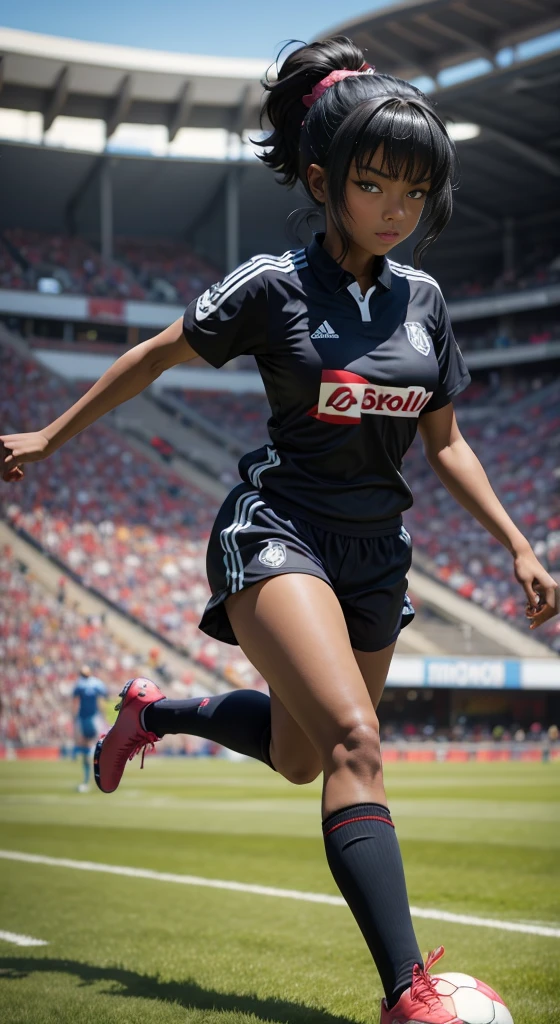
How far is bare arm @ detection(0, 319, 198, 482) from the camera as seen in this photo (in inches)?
131

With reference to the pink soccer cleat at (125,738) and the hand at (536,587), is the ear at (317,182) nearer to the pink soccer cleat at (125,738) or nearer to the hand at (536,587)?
the hand at (536,587)

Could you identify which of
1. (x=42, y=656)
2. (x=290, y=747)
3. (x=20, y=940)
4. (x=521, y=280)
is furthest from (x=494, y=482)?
(x=290, y=747)

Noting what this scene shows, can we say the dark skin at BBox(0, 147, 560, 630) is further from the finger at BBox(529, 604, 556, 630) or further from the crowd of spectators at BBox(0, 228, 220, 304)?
the crowd of spectators at BBox(0, 228, 220, 304)

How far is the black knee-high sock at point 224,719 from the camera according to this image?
396 centimetres

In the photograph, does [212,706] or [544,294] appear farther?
[544,294]

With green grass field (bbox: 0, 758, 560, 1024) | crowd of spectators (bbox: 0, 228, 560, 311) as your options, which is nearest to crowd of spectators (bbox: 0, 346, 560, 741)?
crowd of spectators (bbox: 0, 228, 560, 311)

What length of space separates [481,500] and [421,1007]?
1.56 metres

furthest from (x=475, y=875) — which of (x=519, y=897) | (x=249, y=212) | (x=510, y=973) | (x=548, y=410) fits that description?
(x=249, y=212)

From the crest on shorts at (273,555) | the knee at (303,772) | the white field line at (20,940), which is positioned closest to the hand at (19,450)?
the crest on shorts at (273,555)

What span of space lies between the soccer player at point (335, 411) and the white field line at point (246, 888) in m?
2.04

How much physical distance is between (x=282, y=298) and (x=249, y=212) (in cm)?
4480

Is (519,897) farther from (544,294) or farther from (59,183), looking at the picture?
(59,183)

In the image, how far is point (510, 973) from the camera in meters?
4.04

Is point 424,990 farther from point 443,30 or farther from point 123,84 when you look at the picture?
point 123,84
